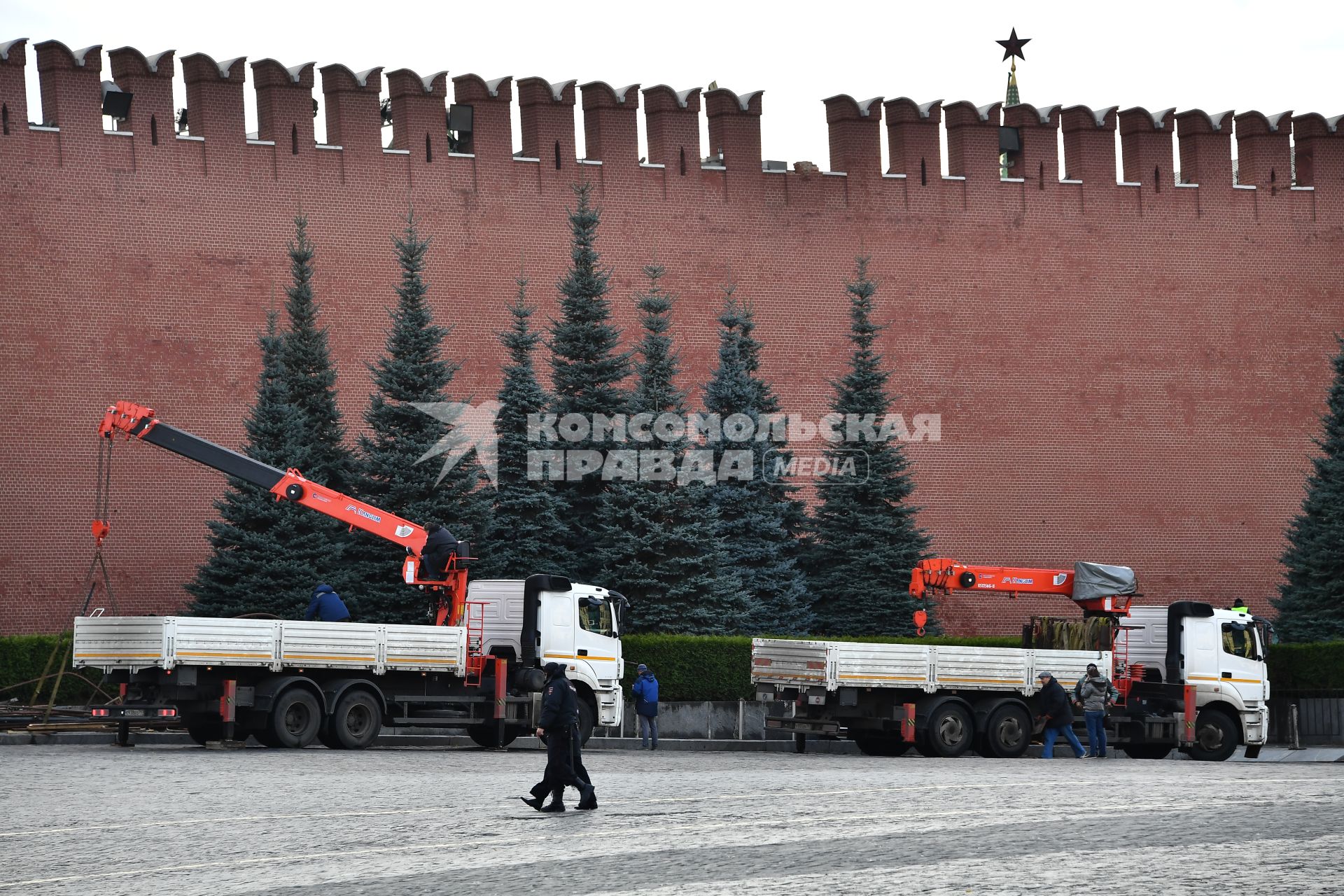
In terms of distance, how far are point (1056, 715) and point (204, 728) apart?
30.1ft

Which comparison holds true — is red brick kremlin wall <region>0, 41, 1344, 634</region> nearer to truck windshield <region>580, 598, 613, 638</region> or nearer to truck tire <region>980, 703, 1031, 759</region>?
truck windshield <region>580, 598, 613, 638</region>

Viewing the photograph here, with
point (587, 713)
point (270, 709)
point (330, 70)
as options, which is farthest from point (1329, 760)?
point (330, 70)

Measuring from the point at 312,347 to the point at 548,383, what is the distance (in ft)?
14.2

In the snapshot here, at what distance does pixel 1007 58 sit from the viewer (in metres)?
34.0

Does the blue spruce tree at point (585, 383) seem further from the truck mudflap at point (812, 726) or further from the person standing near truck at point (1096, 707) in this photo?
the person standing near truck at point (1096, 707)

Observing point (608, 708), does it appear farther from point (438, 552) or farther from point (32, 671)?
point (32, 671)

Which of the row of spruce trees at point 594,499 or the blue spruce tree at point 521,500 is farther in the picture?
the blue spruce tree at point 521,500

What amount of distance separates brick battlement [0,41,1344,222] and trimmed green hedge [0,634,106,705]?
827 cm

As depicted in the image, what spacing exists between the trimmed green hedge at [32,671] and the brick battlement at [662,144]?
325 inches

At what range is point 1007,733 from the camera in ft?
67.3

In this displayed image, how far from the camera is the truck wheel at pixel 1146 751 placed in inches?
861

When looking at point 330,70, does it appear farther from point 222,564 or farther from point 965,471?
point 965,471

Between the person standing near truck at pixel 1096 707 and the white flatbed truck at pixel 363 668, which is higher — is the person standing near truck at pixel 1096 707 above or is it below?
below

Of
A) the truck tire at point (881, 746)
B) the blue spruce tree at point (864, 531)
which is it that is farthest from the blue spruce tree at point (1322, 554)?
the truck tire at point (881, 746)
